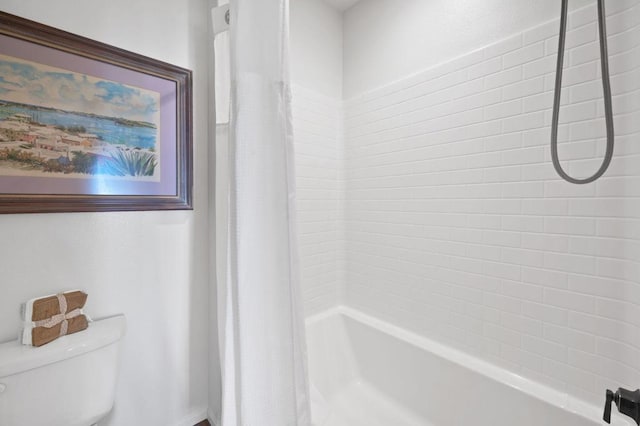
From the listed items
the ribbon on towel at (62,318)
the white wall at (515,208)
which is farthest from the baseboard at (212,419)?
the white wall at (515,208)

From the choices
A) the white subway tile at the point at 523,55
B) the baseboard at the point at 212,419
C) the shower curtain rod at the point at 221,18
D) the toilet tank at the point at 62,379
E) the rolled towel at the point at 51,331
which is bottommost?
the baseboard at the point at 212,419

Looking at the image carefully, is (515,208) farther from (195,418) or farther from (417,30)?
(195,418)

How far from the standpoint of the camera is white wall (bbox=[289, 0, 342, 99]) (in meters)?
1.68

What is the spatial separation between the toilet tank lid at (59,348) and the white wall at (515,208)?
138 cm

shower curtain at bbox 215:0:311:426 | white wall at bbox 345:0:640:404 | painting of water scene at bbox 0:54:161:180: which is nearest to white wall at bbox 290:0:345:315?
white wall at bbox 345:0:640:404

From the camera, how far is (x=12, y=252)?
36.6 inches

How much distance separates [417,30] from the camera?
1.51m

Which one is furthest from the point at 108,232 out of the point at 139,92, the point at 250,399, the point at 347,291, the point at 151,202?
the point at 347,291

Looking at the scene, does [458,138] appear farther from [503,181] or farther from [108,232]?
[108,232]

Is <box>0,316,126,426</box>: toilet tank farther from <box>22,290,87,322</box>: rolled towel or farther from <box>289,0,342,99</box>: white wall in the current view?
<box>289,0,342,99</box>: white wall

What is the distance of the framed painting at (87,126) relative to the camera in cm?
92

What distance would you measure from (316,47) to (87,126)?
4.45 feet

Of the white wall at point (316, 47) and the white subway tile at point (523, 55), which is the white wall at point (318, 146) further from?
the white subway tile at point (523, 55)

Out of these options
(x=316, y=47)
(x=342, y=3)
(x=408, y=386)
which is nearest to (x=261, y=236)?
(x=408, y=386)
